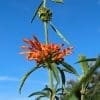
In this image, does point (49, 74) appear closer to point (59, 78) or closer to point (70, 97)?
point (59, 78)

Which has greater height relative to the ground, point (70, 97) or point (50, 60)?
point (50, 60)

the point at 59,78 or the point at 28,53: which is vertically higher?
the point at 28,53

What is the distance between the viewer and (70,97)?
1.96 ft

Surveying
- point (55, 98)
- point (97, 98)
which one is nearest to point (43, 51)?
point (55, 98)

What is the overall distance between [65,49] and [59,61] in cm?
19

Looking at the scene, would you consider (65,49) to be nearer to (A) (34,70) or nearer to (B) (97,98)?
(A) (34,70)

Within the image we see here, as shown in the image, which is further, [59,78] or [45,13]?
[45,13]

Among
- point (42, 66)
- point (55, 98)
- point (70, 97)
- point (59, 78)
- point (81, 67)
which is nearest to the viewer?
point (70, 97)

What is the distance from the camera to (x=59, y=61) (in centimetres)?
323

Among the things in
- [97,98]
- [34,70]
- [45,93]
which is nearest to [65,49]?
[34,70]

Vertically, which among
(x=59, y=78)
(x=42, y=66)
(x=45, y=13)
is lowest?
(x=59, y=78)

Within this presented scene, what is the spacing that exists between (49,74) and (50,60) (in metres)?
0.62

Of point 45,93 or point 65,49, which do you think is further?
point 65,49

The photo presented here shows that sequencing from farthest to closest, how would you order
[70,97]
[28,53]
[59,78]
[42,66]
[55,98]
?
1. [28,53]
2. [42,66]
3. [59,78]
4. [55,98]
5. [70,97]
